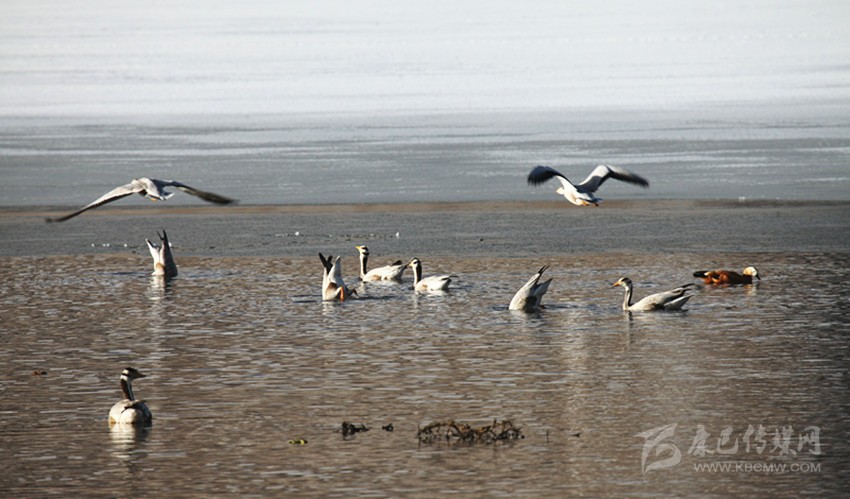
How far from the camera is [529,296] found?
53.8ft

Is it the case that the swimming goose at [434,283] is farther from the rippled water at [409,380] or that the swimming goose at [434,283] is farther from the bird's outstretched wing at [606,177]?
the bird's outstretched wing at [606,177]

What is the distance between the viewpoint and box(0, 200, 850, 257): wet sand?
22.0 metres

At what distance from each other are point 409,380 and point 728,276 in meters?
6.57

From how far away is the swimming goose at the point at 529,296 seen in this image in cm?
1634

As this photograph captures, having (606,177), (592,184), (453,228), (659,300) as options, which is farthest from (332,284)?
(453,228)

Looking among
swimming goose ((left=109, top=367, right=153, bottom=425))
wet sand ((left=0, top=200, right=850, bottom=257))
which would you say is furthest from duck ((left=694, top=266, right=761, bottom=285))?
swimming goose ((left=109, top=367, right=153, bottom=425))

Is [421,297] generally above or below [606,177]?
below

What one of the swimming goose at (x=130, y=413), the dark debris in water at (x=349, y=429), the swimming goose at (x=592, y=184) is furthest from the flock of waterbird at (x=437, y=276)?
the swimming goose at (x=130, y=413)

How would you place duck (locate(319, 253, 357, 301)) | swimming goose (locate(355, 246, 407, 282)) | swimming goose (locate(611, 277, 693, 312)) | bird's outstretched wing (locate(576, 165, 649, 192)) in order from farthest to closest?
bird's outstretched wing (locate(576, 165, 649, 192))
swimming goose (locate(355, 246, 407, 282))
duck (locate(319, 253, 357, 301))
swimming goose (locate(611, 277, 693, 312))

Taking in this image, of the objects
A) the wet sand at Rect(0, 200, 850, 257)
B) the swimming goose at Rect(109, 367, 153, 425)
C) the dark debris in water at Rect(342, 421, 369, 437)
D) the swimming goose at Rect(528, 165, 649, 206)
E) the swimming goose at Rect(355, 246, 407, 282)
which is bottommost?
the dark debris in water at Rect(342, 421, 369, 437)

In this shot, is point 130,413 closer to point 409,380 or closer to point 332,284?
point 409,380

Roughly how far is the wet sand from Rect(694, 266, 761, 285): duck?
116 inches

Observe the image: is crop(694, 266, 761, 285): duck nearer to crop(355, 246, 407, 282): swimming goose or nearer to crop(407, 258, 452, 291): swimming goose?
crop(407, 258, 452, 291): swimming goose

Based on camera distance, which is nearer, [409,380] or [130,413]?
[130,413]
